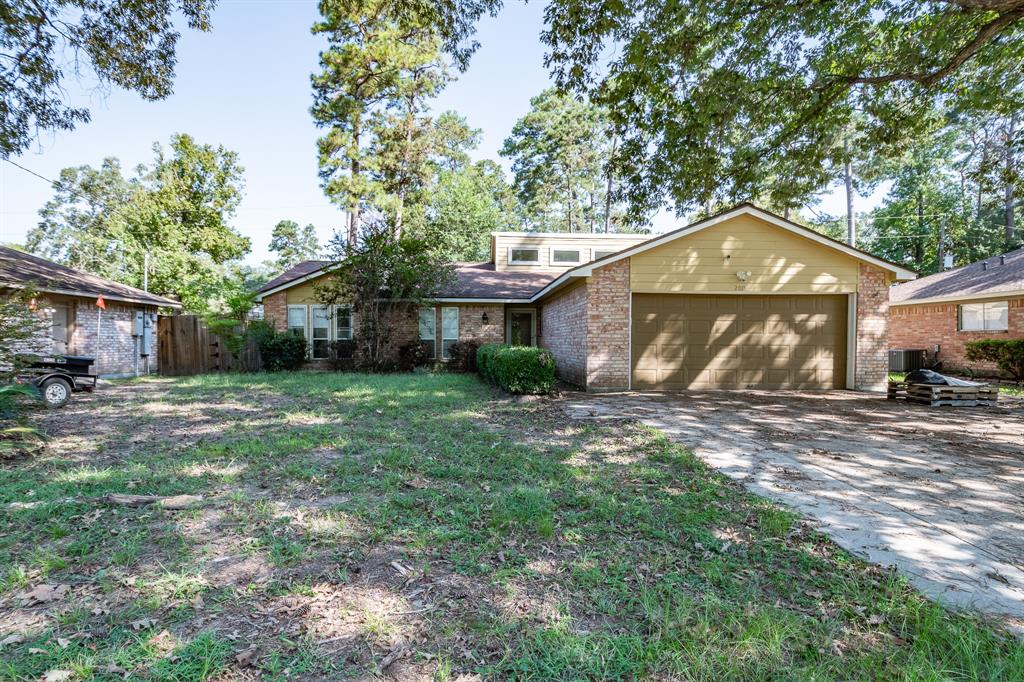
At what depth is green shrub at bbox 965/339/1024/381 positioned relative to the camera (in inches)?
499

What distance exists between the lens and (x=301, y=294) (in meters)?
15.9

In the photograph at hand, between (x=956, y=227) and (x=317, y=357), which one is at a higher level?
(x=956, y=227)

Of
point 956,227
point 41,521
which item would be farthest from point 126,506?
point 956,227

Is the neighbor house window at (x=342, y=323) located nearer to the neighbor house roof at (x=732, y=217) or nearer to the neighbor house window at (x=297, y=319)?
the neighbor house window at (x=297, y=319)

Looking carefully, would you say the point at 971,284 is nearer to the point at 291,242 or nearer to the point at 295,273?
the point at 295,273

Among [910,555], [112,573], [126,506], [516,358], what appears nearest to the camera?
[112,573]

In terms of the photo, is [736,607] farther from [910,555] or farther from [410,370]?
[410,370]

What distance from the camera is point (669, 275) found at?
10.7 meters

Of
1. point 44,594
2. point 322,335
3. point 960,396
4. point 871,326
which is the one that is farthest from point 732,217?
point 322,335

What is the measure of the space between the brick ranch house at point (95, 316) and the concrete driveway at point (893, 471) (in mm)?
14036

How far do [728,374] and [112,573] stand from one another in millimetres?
11319

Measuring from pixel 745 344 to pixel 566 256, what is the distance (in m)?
9.07

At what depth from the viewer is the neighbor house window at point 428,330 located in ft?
52.3

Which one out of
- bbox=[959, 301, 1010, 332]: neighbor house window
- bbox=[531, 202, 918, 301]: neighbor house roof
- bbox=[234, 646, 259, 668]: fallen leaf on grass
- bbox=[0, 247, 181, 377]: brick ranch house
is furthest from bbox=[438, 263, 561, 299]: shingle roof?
bbox=[959, 301, 1010, 332]: neighbor house window
